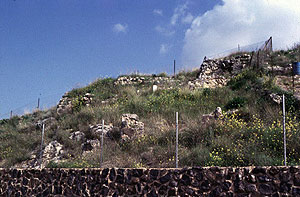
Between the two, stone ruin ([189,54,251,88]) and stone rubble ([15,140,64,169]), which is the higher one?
stone ruin ([189,54,251,88])

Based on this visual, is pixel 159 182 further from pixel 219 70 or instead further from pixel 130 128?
pixel 219 70

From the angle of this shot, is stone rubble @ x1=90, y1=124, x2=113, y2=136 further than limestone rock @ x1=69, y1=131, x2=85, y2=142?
No

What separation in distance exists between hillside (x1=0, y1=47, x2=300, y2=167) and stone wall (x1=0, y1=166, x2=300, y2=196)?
3.75ft

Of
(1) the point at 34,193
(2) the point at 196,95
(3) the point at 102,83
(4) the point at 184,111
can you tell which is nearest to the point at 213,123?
(4) the point at 184,111

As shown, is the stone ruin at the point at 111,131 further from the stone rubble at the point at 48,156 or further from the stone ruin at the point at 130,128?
the stone rubble at the point at 48,156

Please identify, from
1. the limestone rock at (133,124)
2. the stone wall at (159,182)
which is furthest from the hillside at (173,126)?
the stone wall at (159,182)

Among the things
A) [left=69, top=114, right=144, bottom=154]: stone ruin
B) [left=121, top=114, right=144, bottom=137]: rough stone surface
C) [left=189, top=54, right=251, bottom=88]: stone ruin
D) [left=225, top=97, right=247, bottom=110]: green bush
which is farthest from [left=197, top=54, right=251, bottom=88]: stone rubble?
[left=69, top=114, right=144, bottom=154]: stone ruin

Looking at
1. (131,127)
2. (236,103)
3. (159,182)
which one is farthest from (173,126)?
(159,182)

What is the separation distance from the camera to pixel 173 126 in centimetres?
1370

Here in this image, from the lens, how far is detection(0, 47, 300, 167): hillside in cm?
1064

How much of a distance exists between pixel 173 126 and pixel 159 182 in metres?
5.14

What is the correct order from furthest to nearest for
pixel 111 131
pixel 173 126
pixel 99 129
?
pixel 99 129 < pixel 111 131 < pixel 173 126

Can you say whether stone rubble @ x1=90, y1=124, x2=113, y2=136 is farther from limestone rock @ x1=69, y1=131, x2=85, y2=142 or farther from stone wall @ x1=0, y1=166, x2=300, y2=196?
stone wall @ x1=0, y1=166, x2=300, y2=196

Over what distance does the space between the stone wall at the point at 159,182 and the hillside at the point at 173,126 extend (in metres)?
1.14
